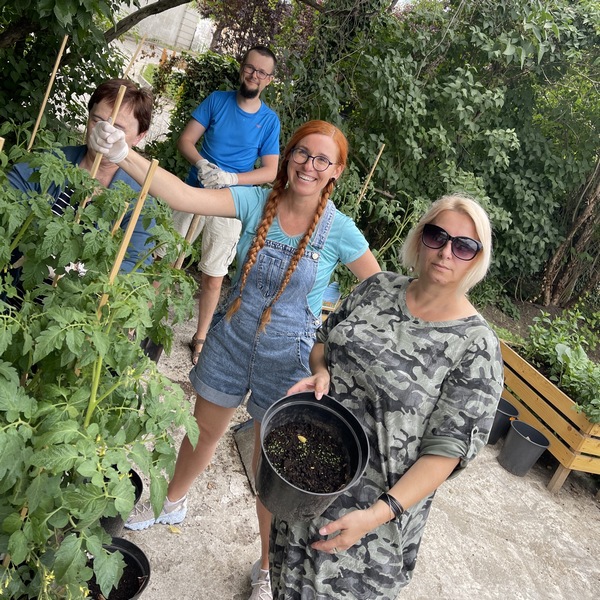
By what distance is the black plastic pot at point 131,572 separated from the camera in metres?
1.96

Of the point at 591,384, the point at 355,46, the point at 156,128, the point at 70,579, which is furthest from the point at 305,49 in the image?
the point at 70,579

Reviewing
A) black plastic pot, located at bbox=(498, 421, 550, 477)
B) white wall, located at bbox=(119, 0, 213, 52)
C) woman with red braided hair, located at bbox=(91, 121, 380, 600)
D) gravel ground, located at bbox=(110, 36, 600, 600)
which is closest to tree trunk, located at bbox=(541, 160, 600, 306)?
gravel ground, located at bbox=(110, 36, 600, 600)

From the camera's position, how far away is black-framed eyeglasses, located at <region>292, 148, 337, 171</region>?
1858mm

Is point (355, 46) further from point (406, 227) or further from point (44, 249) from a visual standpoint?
point (44, 249)

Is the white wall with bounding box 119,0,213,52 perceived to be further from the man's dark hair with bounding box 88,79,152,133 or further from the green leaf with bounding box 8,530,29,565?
the green leaf with bounding box 8,530,29,565

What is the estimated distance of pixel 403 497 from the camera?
1543 millimetres

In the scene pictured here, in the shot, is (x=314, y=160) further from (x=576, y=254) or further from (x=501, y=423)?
(x=576, y=254)

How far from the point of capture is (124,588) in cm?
199

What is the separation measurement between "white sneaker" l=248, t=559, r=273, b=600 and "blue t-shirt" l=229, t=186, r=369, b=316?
1102 mm

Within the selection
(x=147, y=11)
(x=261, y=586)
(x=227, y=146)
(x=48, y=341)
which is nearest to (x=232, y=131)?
(x=227, y=146)

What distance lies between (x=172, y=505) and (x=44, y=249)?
5.15 ft

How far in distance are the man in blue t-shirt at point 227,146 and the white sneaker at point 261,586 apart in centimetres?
172

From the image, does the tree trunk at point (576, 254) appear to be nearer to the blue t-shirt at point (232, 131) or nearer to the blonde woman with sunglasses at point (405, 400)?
the blue t-shirt at point (232, 131)

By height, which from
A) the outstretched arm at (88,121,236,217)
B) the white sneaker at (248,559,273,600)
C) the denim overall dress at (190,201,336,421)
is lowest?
the white sneaker at (248,559,273,600)
